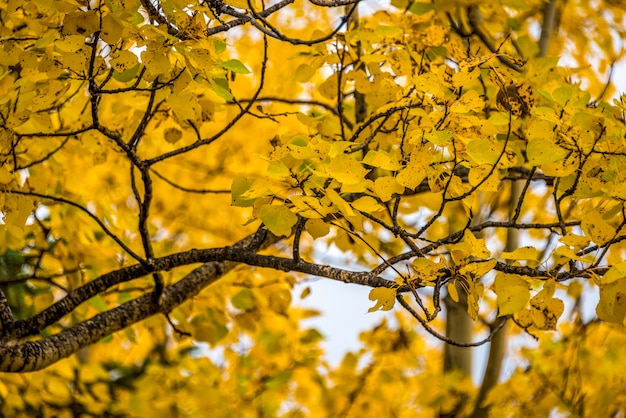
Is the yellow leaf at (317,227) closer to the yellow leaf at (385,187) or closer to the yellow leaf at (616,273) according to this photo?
the yellow leaf at (385,187)

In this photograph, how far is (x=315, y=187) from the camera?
1.53 metres

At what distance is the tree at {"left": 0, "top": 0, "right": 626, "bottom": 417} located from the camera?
5.00ft

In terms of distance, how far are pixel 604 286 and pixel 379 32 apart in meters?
0.88

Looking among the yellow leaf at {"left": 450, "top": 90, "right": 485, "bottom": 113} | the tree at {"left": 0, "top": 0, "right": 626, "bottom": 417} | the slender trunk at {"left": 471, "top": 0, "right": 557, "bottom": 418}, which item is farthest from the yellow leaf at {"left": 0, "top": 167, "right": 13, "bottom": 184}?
the slender trunk at {"left": 471, "top": 0, "right": 557, "bottom": 418}

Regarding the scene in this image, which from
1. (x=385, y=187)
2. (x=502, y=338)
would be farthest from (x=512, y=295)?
(x=502, y=338)

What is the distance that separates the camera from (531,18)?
389cm

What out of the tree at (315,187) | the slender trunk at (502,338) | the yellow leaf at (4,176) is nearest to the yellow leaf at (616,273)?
the tree at (315,187)

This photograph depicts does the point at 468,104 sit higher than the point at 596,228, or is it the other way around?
the point at 468,104

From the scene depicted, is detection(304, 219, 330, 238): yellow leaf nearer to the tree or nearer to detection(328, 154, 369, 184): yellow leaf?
the tree

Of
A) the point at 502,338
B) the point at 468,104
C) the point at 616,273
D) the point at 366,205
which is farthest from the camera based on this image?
the point at 502,338

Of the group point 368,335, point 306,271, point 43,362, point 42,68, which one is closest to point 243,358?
point 368,335

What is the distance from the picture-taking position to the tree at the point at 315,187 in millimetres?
1524

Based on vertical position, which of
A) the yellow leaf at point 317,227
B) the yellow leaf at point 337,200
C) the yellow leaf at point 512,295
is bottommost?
the yellow leaf at point 512,295

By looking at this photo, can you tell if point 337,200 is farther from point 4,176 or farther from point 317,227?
point 4,176
